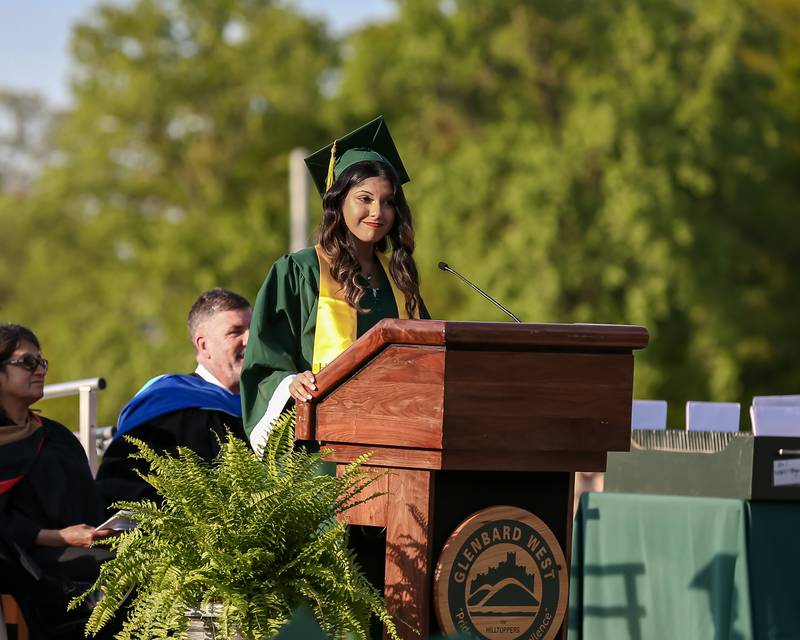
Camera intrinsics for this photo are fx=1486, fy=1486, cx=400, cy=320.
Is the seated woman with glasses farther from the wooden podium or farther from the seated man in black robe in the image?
the wooden podium

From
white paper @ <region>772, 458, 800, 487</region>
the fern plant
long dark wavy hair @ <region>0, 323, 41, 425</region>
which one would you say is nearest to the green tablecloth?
white paper @ <region>772, 458, 800, 487</region>

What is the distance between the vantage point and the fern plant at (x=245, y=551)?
3.48m

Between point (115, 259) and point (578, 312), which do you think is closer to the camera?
point (578, 312)

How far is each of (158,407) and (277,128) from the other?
2191 centimetres

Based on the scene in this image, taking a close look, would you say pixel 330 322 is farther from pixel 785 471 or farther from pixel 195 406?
pixel 785 471

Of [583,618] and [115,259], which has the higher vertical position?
[115,259]

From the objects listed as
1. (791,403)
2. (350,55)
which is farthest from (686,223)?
(791,403)

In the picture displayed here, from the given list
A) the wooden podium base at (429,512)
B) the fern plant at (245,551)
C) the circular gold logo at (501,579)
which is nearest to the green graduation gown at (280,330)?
the fern plant at (245,551)

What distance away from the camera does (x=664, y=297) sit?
2145 centimetres

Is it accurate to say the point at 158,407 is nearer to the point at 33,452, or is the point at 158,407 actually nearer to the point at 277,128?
the point at 33,452

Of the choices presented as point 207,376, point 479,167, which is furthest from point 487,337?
point 479,167

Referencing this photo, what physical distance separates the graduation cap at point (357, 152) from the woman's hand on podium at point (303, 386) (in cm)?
73

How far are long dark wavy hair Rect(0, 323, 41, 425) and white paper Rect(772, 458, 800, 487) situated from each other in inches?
101

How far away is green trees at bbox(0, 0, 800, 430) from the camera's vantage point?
860 inches
